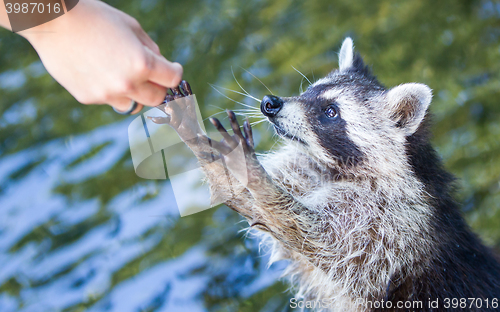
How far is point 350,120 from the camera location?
2.65 m

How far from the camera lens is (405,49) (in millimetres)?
4738

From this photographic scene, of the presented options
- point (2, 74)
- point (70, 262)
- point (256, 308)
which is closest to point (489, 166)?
point (256, 308)

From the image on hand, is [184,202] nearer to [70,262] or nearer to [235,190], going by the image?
[235,190]

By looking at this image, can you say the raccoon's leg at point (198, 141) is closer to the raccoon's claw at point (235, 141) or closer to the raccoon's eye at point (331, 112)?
the raccoon's claw at point (235, 141)

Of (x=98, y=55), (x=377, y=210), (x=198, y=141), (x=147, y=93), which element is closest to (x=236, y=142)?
(x=198, y=141)

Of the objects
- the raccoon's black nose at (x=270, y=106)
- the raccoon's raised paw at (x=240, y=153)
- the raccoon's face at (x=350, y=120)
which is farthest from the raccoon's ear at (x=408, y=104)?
the raccoon's raised paw at (x=240, y=153)

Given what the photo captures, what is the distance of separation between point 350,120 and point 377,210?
0.58 m

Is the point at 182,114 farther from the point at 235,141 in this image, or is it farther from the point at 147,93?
the point at 147,93

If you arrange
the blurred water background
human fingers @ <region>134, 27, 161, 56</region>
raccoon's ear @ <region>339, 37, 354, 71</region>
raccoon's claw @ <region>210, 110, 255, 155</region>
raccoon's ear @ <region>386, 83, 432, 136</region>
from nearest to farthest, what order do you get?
human fingers @ <region>134, 27, 161, 56</region> → raccoon's claw @ <region>210, 110, 255, 155</region> → raccoon's ear @ <region>386, 83, 432, 136</region> → raccoon's ear @ <region>339, 37, 354, 71</region> → the blurred water background

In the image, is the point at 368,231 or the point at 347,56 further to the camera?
the point at 347,56

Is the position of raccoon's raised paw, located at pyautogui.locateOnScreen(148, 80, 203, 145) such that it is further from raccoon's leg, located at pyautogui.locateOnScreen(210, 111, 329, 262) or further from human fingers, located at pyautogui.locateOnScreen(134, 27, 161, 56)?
human fingers, located at pyautogui.locateOnScreen(134, 27, 161, 56)

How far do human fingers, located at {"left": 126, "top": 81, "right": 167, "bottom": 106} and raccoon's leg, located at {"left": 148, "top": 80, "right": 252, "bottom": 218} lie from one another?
0.54 meters

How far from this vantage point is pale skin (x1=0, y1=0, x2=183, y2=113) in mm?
1300

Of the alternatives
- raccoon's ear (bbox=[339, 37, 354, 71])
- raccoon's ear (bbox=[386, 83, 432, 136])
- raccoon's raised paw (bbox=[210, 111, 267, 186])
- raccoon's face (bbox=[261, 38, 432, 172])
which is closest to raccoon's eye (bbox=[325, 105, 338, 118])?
raccoon's face (bbox=[261, 38, 432, 172])
